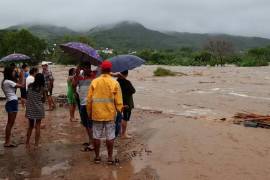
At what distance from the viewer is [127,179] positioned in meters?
6.38

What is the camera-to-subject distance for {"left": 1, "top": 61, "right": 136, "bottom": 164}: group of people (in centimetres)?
665

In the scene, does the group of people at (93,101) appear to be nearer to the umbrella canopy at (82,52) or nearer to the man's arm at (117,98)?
the man's arm at (117,98)

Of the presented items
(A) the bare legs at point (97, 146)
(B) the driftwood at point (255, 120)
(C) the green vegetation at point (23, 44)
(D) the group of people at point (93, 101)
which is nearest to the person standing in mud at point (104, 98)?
(D) the group of people at point (93, 101)

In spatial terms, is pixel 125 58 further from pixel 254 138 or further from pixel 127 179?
pixel 254 138

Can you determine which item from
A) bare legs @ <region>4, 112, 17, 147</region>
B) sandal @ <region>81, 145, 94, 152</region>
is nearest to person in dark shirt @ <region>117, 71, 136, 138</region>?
sandal @ <region>81, 145, 94, 152</region>

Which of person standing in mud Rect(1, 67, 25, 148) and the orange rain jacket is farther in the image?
person standing in mud Rect(1, 67, 25, 148)

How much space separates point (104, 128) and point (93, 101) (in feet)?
1.59

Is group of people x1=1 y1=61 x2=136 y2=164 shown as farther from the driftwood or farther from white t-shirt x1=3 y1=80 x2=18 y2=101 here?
the driftwood

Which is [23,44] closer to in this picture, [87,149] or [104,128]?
[87,149]

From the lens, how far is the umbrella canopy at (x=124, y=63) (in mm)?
7895

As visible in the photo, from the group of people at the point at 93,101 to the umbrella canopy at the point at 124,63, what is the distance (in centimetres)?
17

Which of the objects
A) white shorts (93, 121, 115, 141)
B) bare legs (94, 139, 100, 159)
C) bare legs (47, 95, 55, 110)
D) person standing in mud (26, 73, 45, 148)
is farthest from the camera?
bare legs (47, 95, 55, 110)

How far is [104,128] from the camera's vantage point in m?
6.84

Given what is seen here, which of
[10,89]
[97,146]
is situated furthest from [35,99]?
[97,146]
